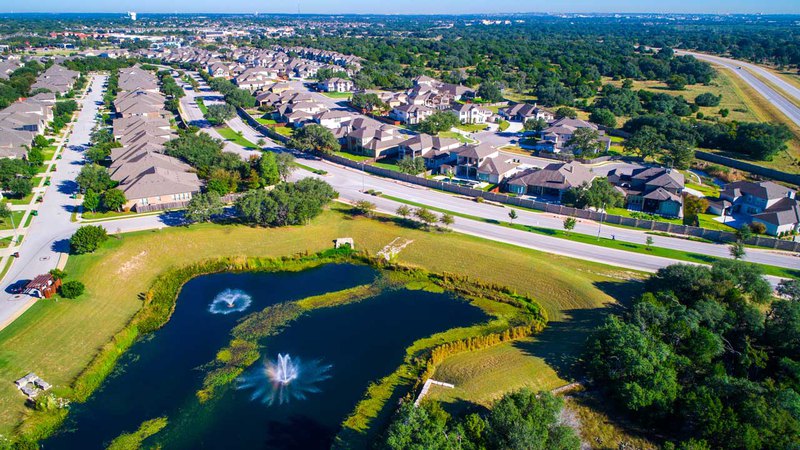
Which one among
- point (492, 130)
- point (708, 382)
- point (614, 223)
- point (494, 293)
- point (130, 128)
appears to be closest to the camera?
point (708, 382)

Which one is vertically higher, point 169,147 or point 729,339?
point 169,147

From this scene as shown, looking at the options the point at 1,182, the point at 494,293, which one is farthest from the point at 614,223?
the point at 1,182

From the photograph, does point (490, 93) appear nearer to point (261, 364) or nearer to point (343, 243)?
point (343, 243)

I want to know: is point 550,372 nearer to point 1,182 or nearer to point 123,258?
point 123,258

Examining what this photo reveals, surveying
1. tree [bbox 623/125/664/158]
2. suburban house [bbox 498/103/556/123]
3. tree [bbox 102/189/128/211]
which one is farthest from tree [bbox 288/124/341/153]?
tree [bbox 623/125/664/158]

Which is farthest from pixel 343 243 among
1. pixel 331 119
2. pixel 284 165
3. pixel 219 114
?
pixel 219 114

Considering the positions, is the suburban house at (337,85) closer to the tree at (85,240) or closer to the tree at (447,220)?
the tree at (447,220)
